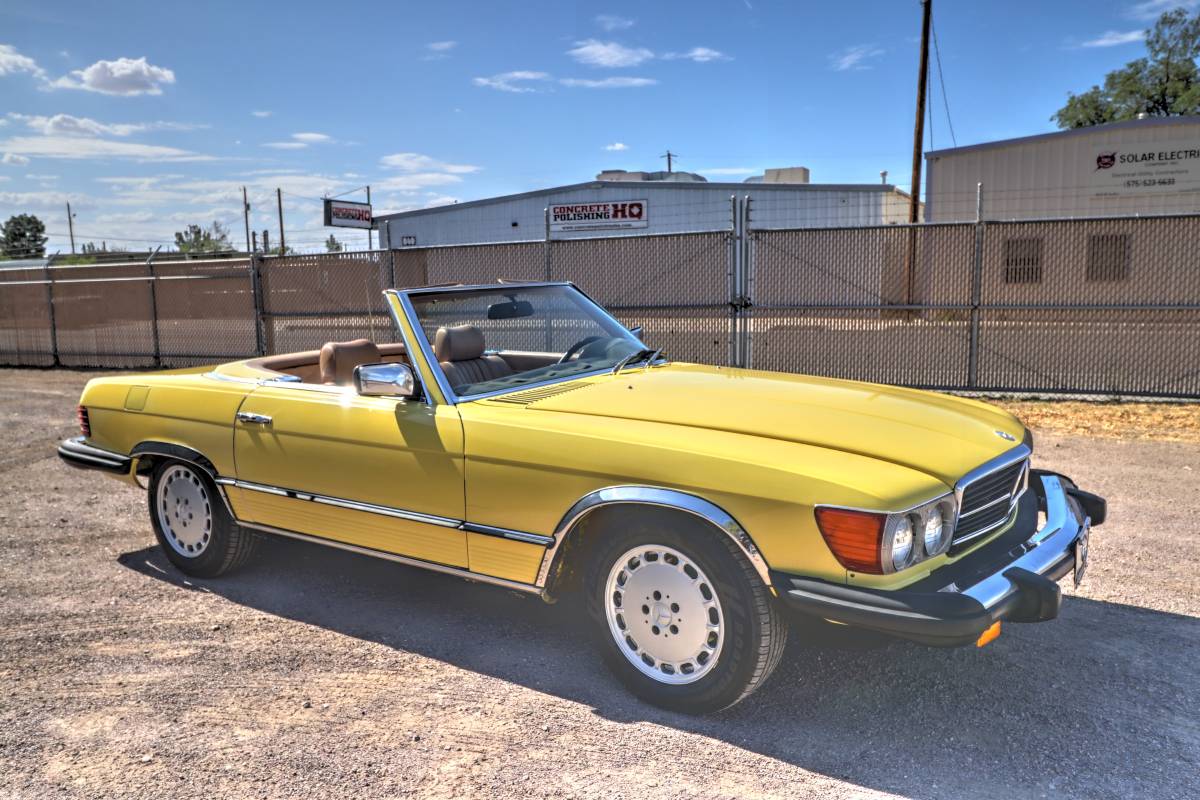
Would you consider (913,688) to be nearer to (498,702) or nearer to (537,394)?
(498,702)

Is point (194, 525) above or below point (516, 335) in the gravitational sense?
below

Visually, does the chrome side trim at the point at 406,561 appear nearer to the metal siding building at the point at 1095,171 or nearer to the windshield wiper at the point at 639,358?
the windshield wiper at the point at 639,358

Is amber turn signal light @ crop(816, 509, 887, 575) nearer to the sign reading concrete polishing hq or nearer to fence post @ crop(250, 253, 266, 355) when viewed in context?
fence post @ crop(250, 253, 266, 355)

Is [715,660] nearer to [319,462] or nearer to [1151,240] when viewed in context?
[319,462]

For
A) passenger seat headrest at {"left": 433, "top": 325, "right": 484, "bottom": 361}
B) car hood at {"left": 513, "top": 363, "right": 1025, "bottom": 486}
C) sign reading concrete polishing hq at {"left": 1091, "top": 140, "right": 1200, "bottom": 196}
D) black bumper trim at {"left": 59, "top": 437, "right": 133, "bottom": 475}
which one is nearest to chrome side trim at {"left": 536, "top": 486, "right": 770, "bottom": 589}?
car hood at {"left": 513, "top": 363, "right": 1025, "bottom": 486}

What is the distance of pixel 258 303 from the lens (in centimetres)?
1472

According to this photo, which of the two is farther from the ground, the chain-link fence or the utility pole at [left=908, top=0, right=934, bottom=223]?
the utility pole at [left=908, top=0, right=934, bottom=223]

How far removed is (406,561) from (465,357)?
3.42ft

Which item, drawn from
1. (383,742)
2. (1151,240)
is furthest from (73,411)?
(1151,240)

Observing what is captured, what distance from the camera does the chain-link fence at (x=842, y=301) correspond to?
10133mm

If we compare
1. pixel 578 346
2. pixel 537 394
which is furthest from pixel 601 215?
pixel 537 394

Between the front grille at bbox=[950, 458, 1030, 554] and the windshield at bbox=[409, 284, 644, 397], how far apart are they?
1.91m

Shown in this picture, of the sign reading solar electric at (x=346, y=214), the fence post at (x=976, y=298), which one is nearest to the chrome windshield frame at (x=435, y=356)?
the fence post at (x=976, y=298)

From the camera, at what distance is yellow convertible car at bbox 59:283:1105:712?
2930mm
